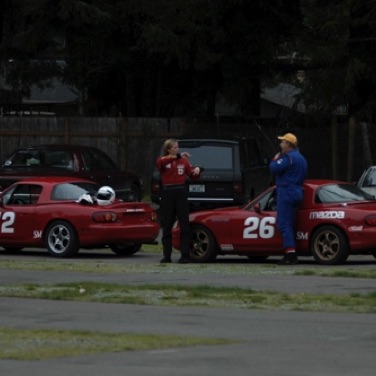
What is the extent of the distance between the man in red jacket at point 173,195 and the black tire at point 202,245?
1.00 feet

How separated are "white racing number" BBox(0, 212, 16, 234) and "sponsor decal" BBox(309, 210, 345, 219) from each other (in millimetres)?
5218

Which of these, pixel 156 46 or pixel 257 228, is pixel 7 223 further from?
pixel 156 46

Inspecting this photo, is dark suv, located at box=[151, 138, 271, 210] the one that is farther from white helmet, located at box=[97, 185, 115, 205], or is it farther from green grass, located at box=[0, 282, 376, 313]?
green grass, located at box=[0, 282, 376, 313]

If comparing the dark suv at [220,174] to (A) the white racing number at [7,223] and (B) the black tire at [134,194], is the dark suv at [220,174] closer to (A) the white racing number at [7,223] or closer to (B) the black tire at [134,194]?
(B) the black tire at [134,194]

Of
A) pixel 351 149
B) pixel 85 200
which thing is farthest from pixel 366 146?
pixel 85 200

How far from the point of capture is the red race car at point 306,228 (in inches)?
729

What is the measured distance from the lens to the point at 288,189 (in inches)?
742

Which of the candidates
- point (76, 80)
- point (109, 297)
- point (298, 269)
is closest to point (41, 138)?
point (76, 80)

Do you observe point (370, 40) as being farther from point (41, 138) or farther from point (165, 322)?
point (165, 322)

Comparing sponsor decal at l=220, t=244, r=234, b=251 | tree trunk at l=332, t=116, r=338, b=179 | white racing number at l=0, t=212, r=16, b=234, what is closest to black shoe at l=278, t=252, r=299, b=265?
sponsor decal at l=220, t=244, r=234, b=251

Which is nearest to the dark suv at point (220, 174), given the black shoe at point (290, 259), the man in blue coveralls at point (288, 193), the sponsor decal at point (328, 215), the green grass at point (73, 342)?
the man in blue coveralls at point (288, 193)

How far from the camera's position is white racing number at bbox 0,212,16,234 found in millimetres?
Answer: 21328

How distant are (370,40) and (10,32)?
13.7m

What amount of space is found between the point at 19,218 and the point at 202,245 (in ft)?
10.9
